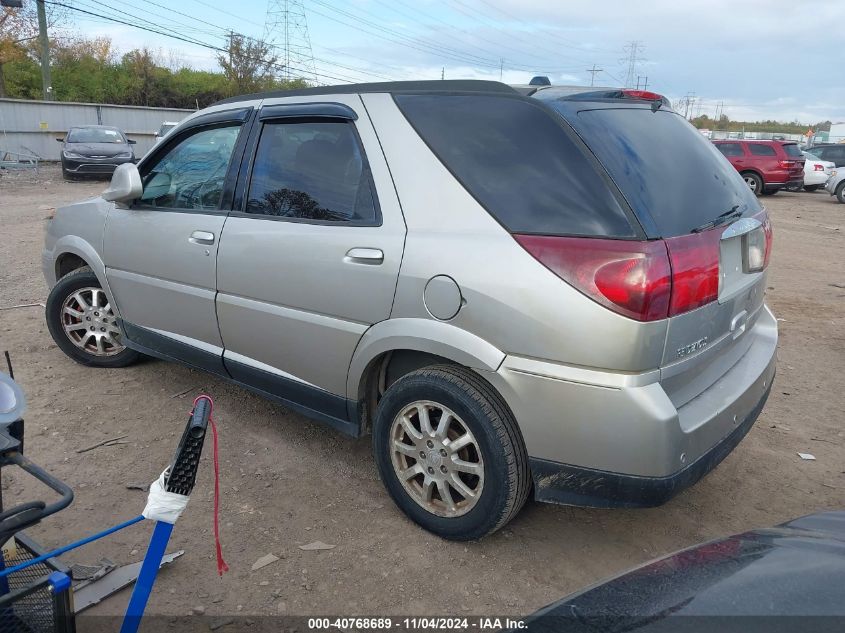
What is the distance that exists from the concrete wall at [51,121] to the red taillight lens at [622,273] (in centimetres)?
2583

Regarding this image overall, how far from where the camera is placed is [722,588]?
1.49 m

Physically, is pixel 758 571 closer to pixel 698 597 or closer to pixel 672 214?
pixel 698 597

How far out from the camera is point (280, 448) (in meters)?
3.73

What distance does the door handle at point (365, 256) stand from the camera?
285 centimetres

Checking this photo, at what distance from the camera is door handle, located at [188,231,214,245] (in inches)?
141

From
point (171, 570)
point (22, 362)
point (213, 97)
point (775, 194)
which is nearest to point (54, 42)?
point (213, 97)

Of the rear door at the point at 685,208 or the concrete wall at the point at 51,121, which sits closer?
the rear door at the point at 685,208

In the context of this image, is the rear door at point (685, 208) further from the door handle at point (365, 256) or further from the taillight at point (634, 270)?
the door handle at point (365, 256)

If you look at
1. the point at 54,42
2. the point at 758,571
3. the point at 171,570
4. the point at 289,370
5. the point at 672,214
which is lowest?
the point at 171,570

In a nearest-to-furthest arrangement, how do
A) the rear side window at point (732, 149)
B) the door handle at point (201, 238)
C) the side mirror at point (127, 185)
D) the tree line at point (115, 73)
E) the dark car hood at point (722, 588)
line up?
1. the dark car hood at point (722, 588)
2. the door handle at point (201, 238)
3. the side mirror at point (127, 185)
4. the rear side window at point (732, 149)
5. the tree line at point (115, 73)

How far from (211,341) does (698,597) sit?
2938 mm

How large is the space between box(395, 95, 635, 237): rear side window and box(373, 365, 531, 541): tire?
689 millimetres

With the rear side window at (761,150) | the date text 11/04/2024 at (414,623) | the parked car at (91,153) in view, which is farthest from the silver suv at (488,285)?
the rear side window at (761,150)

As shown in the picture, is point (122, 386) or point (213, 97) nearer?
point (122, 386)
